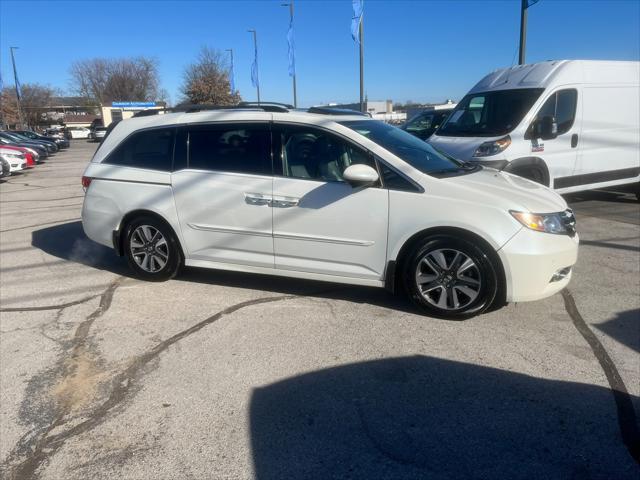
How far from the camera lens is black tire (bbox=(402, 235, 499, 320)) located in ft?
13.4

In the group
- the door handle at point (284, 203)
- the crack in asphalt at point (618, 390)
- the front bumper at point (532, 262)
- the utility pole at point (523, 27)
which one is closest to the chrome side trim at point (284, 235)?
the door handle at point (284, 203)

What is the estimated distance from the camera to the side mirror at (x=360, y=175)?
13.8ft

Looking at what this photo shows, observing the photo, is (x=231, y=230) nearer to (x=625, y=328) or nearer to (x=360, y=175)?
(x=360, y=175)

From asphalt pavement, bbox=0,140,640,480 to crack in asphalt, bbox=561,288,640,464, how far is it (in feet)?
0.05

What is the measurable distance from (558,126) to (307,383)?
6.61m

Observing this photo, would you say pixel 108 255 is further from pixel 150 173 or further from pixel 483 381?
pixel 483 381

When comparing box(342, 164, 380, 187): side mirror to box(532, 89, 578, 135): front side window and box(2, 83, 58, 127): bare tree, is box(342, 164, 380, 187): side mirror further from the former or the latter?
box(2, 83, 58, 127): bare tree

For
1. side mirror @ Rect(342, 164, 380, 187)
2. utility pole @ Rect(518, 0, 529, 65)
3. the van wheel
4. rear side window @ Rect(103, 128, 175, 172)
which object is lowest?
the van wheel

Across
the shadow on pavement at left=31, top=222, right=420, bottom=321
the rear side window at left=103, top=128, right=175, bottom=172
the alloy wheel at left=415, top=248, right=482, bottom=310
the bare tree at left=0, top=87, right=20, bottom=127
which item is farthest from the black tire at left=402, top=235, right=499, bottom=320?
the bare tree at left=0, top=87, right=20, bottom=127

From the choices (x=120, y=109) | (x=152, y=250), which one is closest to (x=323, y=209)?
(x=152, y=250)

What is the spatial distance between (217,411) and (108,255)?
4233 mm

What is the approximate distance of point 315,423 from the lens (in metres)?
2.93

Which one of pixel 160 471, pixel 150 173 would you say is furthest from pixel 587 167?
pixel 160 471

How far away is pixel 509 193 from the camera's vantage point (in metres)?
4.26
